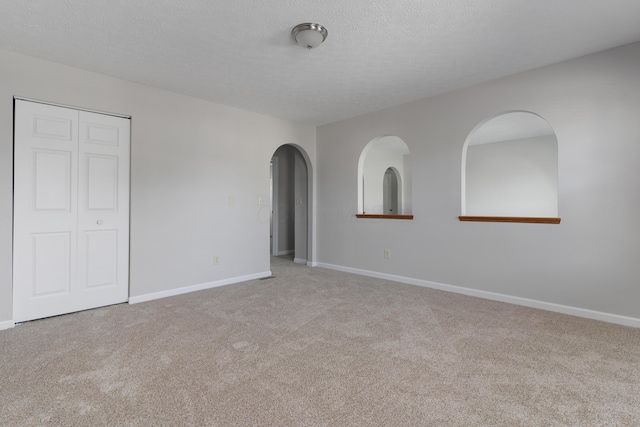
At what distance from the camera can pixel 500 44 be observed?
252 cm

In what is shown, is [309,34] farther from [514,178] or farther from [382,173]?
[514,178]

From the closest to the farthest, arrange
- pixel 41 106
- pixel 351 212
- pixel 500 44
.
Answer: pixel 500 44, pixel 41 106, pixel 351 212

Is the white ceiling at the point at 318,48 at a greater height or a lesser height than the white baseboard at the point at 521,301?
greater

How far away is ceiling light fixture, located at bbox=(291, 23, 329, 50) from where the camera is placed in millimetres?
2254

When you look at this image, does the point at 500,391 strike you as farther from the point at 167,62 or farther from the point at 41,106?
the point at 41,106

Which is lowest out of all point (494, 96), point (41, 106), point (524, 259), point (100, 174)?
point (524, 259)

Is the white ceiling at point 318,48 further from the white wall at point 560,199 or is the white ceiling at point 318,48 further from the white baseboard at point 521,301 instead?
the white baseboard at point 521,301

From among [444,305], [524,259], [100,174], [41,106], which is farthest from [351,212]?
[41,106]

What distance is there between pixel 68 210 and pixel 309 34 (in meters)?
2.70

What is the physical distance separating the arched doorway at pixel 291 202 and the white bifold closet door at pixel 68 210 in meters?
2.75

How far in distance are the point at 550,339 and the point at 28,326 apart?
13.8 ft

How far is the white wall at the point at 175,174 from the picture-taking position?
2.65 m

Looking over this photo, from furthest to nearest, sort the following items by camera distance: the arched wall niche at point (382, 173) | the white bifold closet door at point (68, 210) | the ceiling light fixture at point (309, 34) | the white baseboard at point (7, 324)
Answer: the arched wall niche at point (382, 173), the white bifold closet door at point (68, 210), the white baseboard at point (7, 324), the ceiling light fixture at point (309, 34)

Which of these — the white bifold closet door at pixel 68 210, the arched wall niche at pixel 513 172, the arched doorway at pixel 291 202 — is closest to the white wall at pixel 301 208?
the arched doorway at pixel 291 202
